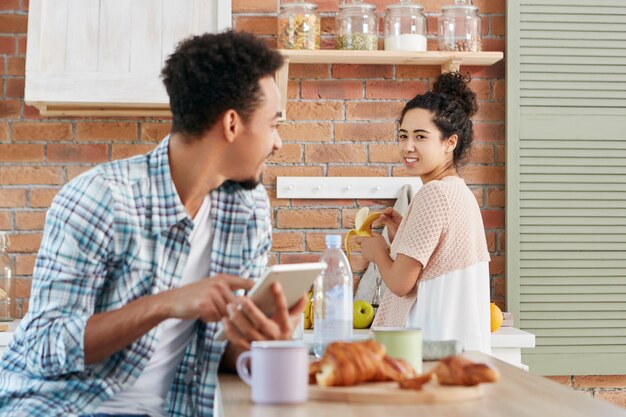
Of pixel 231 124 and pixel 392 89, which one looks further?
pixel 392 89

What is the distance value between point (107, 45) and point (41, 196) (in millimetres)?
642

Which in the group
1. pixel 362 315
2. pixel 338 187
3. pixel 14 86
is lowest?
pixel 362 315

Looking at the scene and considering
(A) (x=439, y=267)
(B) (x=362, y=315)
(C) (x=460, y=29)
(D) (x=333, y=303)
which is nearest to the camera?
(D) (x=333, y=303)

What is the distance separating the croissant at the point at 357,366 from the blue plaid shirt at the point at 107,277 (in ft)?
1.33

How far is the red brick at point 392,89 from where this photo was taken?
3441 mm

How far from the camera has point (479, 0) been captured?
3473 mm

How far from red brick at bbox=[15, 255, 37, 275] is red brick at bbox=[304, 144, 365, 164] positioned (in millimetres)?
1062

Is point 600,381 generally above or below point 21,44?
below

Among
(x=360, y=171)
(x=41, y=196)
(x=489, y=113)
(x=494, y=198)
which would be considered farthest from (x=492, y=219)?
(x=41, y=196)

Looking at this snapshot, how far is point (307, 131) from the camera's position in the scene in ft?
11.2

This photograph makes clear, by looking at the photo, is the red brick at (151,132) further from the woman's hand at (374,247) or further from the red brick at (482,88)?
the red brick at (482,88)

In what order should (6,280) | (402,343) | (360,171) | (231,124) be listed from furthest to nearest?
(360,171)
(6,280)
(231,124)
(402,343)

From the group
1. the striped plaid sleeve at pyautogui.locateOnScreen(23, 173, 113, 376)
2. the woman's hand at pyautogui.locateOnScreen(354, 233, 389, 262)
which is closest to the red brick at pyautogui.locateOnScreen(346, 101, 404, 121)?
the woman's hand at pyautogui.locateOnScreen(354, 233, 389, 262)

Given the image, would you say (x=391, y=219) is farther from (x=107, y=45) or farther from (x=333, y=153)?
(x=107, y=45)
